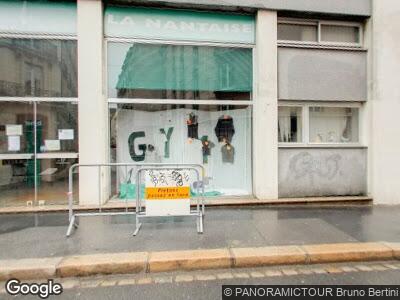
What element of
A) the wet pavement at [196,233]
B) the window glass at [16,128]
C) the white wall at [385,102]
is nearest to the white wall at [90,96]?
the wet pavement at [196,233]

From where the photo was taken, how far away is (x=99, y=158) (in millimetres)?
6426

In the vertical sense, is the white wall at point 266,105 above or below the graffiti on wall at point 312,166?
above

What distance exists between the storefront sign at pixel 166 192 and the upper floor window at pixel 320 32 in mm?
4206

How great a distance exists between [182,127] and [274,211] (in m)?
2.78

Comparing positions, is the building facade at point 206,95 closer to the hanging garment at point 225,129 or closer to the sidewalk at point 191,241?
the hanging garment at point 225,129

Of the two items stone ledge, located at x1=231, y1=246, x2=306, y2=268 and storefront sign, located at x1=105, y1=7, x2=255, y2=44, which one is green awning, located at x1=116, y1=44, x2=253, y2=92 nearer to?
storefront sign, located at x1=105, y1=7, x2=255, y2=44

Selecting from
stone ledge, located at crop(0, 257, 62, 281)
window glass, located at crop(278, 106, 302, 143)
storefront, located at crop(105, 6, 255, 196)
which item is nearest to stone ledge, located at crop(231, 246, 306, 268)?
stone ledge, located at crop(0, 257, 62, 281)

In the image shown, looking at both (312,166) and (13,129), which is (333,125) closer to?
(312,166)

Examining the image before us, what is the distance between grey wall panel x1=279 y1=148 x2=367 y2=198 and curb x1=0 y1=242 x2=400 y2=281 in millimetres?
2794

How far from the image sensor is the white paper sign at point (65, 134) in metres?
6.55

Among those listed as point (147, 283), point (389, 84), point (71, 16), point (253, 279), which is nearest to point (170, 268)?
point (147, 283)

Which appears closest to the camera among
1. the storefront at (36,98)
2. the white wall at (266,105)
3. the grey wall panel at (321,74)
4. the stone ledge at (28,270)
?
the stone ledge at (28,270)

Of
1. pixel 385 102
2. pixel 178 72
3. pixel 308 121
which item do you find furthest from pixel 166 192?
pixel 385 102

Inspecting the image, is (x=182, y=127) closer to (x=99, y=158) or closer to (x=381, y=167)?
(x=99, y=158)
